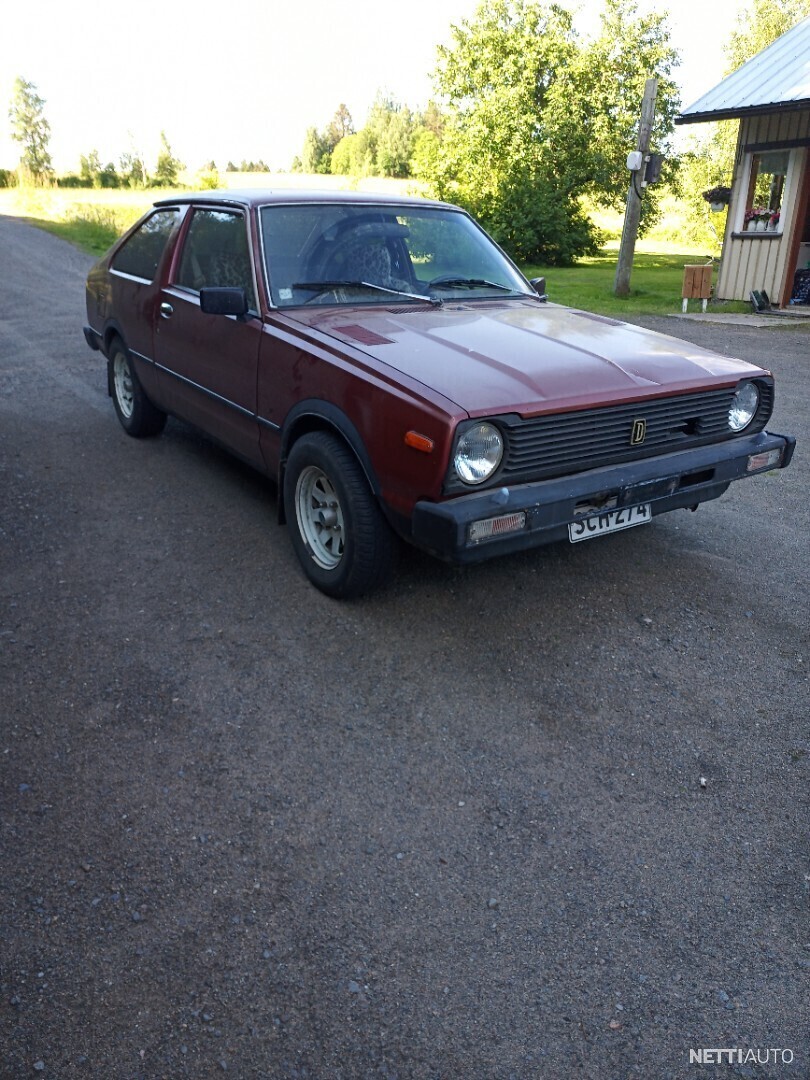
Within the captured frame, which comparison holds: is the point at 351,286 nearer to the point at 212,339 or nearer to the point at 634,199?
the point at 212,339

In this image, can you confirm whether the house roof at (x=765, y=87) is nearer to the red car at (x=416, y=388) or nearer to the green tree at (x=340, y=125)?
the red car at (x=416, y=388)

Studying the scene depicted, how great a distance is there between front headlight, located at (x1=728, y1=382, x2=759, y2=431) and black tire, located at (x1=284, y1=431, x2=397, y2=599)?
6.05 feet

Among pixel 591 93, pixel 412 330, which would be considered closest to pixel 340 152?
pixel 591 93

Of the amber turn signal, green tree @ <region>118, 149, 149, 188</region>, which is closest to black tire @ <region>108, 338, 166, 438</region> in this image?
the amber turn signal

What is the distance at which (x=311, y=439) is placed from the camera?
418 centimetres

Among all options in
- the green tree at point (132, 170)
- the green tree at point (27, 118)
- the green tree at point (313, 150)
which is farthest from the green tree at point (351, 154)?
the green tree at point (132, 170)

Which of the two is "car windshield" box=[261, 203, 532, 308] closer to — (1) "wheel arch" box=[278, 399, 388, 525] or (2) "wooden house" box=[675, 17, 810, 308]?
(1) "wheel arch" box=[278, 399, 388, 525]

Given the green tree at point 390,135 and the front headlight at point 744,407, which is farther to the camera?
the green tree at point 390,135

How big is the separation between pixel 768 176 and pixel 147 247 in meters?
13.3

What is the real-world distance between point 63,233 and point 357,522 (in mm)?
24555

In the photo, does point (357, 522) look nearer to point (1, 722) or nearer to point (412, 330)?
point (412, 330)

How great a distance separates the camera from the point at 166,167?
6131 centimetres

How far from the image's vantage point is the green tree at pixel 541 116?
25500 millimetres

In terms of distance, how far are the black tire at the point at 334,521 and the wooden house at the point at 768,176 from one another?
13.2m
